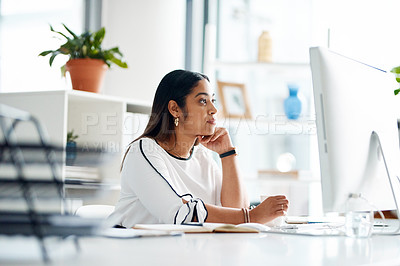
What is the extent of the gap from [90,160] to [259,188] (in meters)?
3.73

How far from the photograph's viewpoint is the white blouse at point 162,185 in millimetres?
1852

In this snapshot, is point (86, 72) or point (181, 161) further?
point (86, 72)

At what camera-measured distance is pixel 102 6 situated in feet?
12.9

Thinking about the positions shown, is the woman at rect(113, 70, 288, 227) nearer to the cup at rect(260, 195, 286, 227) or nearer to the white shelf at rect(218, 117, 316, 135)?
the cup at rect(260, 195, 286, 227)

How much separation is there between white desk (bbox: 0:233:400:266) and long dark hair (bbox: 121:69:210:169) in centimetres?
102

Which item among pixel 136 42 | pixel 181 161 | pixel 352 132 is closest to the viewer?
pixel 352 132

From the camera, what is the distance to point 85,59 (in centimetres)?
312

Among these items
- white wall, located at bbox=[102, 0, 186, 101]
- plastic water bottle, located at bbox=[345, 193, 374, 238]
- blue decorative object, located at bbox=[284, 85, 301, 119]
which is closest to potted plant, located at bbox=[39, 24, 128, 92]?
white wall, located at bbox=[102, 0, 186, 101]

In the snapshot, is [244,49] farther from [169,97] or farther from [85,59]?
[169,97]

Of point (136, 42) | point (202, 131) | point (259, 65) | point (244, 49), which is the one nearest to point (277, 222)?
point (202, 131)

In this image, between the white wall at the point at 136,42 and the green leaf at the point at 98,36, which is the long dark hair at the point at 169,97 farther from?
the white wall at the point at 136,42

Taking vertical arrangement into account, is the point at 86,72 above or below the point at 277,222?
above

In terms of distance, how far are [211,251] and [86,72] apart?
2.27m

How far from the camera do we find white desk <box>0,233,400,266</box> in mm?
771
